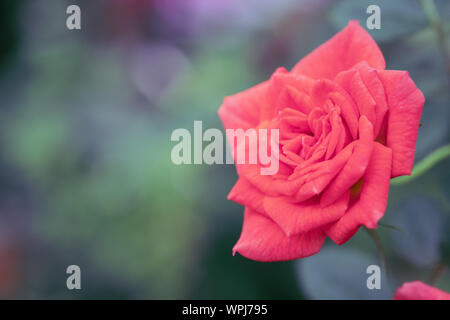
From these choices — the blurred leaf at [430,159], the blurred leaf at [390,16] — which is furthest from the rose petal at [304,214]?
the blurred leaf at [390,16]

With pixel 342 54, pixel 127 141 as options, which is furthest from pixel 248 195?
pixel 127 141

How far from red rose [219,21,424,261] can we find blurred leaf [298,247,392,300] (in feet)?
0.49

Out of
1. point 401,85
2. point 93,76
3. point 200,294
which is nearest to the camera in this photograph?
point 401,85

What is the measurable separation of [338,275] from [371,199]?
0.66ft

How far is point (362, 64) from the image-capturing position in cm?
32

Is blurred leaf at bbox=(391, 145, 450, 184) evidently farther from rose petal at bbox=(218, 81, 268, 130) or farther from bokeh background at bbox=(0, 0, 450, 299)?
bokeh background at bbox=(0, 0, 450, 299)

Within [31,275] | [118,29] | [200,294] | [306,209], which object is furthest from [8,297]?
[306,209]

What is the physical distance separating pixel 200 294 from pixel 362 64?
482 millimetres

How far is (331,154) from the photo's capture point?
1.01ft

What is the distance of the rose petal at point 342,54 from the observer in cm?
34

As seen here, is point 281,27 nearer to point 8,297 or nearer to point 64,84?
point 64,84

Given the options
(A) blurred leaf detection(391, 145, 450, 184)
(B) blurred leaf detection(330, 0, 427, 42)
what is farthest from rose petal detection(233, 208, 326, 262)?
(B) blurred leaf detection(330, 0, 427, 42)

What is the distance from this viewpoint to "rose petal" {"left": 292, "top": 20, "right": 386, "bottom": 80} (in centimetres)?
34

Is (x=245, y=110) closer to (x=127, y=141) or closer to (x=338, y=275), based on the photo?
(x=338, y=275)
